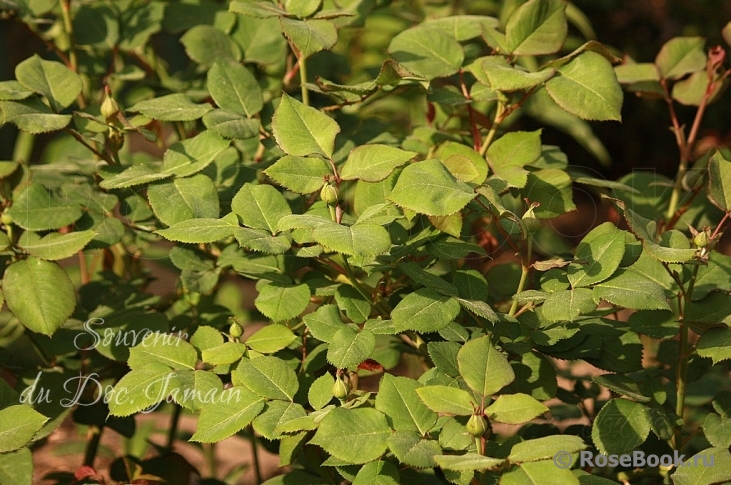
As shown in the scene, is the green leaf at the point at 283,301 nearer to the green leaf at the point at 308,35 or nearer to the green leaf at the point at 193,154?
the green leaf at the point at 193,154

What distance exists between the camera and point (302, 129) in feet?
2.86

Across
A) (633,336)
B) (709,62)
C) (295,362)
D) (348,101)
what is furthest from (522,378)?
(709,62)

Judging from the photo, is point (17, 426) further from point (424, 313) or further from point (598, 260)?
point (598, 260)

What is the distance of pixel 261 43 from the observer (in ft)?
3.96

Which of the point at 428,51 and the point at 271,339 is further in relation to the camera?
the point at 428,51

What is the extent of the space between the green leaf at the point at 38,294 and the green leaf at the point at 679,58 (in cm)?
86

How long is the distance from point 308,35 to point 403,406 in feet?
1.45

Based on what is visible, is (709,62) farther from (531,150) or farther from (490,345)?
(490,345)

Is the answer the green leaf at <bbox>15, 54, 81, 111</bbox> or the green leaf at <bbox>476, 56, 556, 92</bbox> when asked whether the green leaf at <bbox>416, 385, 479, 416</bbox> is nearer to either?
the green leaf at <bbox>476, 56, 556, 92</bbox>

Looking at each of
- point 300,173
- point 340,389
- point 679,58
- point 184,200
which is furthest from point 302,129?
point 679,58

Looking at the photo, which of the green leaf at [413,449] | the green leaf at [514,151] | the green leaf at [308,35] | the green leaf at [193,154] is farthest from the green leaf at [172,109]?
the green leaf at [413,449]

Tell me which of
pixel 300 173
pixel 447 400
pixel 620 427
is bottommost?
pixel 620 427

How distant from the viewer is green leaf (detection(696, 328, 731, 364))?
81cm

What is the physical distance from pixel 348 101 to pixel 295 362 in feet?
1.05
